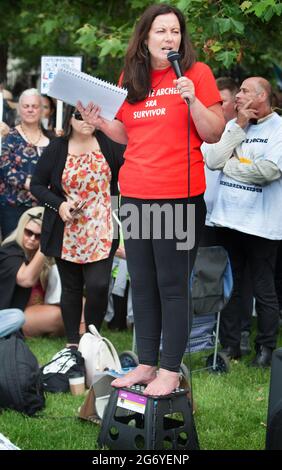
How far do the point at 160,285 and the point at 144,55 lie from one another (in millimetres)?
1070

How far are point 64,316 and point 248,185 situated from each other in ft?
5.17

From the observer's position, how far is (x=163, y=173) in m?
3.87

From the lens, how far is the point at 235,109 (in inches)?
237

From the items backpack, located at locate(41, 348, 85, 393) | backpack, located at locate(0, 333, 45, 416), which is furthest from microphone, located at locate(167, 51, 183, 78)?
backpack, located at locate(41, 348, 85, 393)

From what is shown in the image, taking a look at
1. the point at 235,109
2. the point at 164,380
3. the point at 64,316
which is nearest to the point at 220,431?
the point at 164,380

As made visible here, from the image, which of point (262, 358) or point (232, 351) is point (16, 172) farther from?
point (262, 358)

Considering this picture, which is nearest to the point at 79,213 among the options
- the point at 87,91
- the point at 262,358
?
the point at 262,358

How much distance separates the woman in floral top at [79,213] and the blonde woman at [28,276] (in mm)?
604

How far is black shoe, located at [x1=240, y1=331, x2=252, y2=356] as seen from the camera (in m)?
6.47

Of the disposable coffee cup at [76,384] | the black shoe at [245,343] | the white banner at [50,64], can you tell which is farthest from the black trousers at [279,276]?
the disposable coffee cup at [76,384]

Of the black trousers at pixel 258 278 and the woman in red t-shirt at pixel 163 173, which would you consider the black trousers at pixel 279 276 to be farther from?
the woman in red t-shirt at pixel 163 173

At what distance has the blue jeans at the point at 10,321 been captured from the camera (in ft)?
17.5
